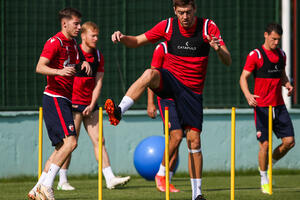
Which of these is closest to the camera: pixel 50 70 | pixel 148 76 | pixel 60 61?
pixel 148 76

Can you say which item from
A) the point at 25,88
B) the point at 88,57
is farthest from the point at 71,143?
the point at 25,88

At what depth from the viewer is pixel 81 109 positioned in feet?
30.5

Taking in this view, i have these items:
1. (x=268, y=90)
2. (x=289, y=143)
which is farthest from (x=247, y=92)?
(x=289, y=143)

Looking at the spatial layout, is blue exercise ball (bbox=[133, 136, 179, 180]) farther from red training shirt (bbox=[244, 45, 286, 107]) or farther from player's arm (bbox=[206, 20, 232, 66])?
player's arm (bbox=[206, 20, 232, 66])

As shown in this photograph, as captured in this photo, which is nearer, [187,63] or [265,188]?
[187,63]

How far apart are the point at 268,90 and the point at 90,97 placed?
2456 millimetres

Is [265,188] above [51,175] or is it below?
below

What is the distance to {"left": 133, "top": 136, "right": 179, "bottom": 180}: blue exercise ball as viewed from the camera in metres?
10.2

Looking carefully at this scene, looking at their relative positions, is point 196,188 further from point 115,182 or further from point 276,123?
point 276,123

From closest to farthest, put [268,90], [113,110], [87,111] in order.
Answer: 1. [113,110]
2. [87,111]
3. [268,90]

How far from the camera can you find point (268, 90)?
9289 mm

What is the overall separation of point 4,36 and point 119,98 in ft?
7.23

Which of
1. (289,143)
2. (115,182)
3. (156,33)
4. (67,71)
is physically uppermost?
(156,33)

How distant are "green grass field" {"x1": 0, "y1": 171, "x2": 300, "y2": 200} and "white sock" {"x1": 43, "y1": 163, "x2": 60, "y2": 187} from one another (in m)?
0.96
